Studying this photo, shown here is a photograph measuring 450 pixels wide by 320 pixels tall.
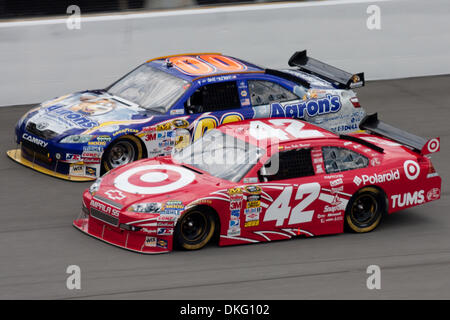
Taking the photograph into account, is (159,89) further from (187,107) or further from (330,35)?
(330,35)

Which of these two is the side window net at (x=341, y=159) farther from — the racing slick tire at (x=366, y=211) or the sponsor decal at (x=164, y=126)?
the sponsor decal at (x=164, y=126)

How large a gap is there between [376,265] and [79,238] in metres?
3.26

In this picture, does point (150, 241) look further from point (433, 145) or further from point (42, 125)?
point (433, 145)

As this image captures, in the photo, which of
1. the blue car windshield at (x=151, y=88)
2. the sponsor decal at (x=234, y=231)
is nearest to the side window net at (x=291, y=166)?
the sponsor decal at (x=234, y=231)

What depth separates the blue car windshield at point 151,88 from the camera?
40.7ft

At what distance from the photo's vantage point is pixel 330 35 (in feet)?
56.0

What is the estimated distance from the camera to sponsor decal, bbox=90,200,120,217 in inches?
368

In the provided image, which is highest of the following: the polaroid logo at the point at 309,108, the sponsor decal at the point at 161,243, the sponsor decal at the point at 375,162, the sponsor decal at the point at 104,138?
the polaroid logo at the point at 309,108

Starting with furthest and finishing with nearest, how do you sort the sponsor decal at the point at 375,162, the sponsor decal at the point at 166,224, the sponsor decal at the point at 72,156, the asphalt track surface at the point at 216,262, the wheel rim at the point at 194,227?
the sponsor decal at the point at 72,156 → the sponsor decal at the point at 375,162 → the wheel rim at the point at 194,227 → the sponsor decal at the point at 166,224 → the asphalt track surface at the point at 216,262

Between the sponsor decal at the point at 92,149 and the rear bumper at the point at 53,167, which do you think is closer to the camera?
the sponsor decal at the point at 92,149

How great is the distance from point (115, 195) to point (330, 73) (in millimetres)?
5510

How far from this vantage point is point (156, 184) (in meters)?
9.70

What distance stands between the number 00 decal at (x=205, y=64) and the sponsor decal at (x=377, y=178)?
333 centimetres

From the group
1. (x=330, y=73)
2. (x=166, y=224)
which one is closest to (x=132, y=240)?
(x=166, y=224)
